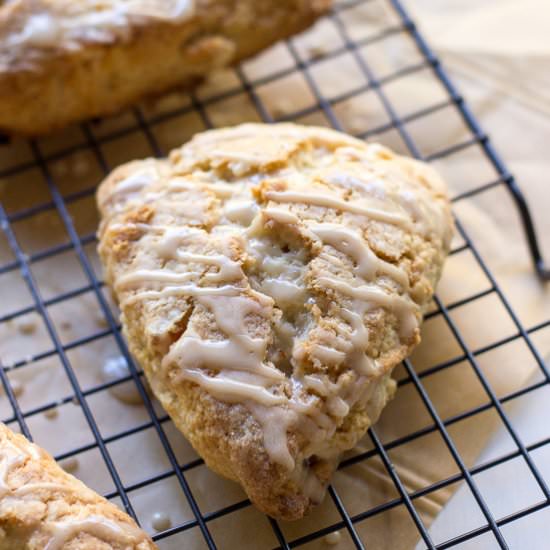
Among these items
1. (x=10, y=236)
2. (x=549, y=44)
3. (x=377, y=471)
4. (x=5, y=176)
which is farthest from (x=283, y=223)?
(x=549, y=44)

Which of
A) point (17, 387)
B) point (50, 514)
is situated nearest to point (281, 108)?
point (17, 387)

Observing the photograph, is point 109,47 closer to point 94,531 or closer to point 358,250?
point 358,250

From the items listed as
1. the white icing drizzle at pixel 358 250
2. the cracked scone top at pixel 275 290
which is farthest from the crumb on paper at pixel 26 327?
the white icing drizzle at pixel 358 250

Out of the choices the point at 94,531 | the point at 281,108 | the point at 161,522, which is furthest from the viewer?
the point at 281,108

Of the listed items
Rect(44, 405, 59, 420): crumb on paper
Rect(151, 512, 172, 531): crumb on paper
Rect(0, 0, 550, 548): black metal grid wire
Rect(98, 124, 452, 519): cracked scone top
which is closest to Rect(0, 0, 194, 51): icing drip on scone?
Rect(0, 0, 550, 548): black metal grid wire

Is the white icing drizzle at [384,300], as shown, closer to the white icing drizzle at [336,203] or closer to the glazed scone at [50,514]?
the white icing drizzle at [336,203]

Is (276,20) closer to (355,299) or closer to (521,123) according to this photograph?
(521,123)
